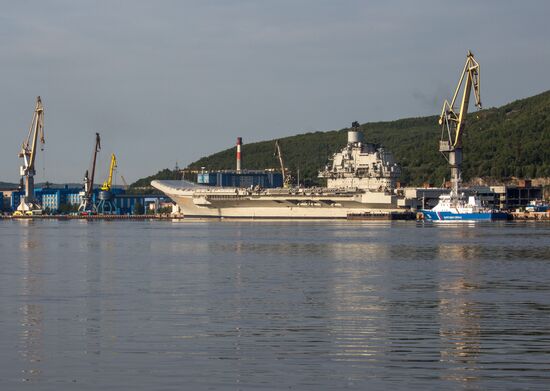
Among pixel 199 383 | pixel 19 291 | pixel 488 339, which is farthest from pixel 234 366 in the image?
pixel 19 291

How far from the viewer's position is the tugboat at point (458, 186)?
497 ft

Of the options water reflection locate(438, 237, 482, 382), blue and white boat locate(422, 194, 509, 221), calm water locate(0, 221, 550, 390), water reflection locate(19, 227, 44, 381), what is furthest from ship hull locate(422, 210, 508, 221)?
water reflection locate(19, 227, 44, 381)

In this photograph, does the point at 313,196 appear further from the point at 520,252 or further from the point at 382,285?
the point at 382,285

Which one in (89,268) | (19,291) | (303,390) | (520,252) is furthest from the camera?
(520,252)

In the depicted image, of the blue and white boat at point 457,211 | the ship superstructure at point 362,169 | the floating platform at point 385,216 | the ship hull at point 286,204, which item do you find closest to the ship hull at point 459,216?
the blue and white boat at point 457,211

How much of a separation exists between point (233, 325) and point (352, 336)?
12.0ft

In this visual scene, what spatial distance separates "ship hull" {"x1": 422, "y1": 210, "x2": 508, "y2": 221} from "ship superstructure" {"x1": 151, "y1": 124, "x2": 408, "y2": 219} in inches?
386

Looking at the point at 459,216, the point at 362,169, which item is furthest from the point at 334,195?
the point at 459,216

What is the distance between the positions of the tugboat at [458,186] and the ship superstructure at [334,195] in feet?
29.2

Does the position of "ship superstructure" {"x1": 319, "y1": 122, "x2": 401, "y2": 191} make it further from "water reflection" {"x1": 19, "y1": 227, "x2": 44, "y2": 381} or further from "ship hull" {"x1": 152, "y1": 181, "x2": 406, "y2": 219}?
"water reflection" {"x1": 19, "y1": 227, "x2": 44, "y2": 381}

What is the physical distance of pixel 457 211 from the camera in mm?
151250

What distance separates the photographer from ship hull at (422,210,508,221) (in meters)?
151

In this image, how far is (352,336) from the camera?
27.0 metres

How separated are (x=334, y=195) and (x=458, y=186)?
18.0 metres
